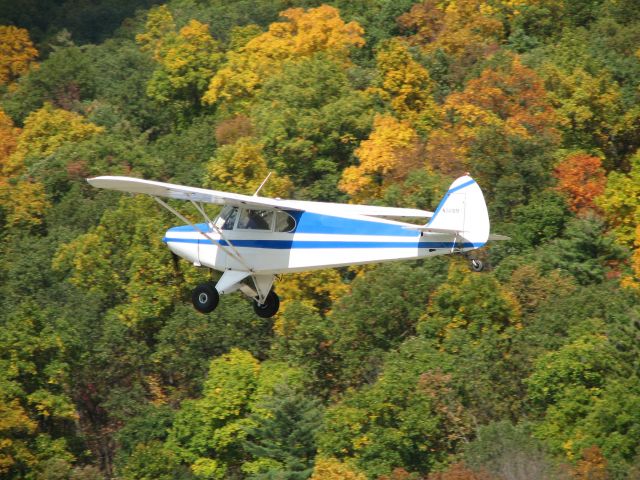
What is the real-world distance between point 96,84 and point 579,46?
1338 inches

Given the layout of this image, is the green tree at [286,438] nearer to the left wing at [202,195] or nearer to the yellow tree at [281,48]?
the left wing at [202,195]

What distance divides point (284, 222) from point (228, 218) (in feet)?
3.85

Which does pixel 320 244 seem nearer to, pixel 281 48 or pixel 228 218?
pixel 228 218

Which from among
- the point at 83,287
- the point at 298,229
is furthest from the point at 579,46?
the point at 298,229

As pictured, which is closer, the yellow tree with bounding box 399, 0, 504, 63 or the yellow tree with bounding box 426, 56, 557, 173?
the yellow tree with bounding box 426, 56, 557, 173

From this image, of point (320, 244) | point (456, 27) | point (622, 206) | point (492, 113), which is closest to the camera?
point (320, 244)

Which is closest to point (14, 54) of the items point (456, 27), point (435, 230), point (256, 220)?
point (456, 27)

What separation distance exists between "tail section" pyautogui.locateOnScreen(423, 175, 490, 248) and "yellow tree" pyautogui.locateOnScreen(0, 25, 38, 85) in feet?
272

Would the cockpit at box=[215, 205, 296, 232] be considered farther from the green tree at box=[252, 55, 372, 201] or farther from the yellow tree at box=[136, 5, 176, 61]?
the yellow tree at box=[136, 5, 176, 61]

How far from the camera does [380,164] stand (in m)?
66.5

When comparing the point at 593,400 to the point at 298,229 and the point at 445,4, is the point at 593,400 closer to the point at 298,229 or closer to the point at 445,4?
the point at 298,229

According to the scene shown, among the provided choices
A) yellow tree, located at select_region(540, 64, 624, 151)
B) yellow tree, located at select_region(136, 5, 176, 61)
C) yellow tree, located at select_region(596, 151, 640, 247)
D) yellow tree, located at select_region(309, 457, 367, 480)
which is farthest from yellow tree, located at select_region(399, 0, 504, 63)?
yellow tree, located at select_region(309, 457, 367, 480)

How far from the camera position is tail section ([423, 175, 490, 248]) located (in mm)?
27359

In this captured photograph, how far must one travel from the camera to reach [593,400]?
49.4 metres
